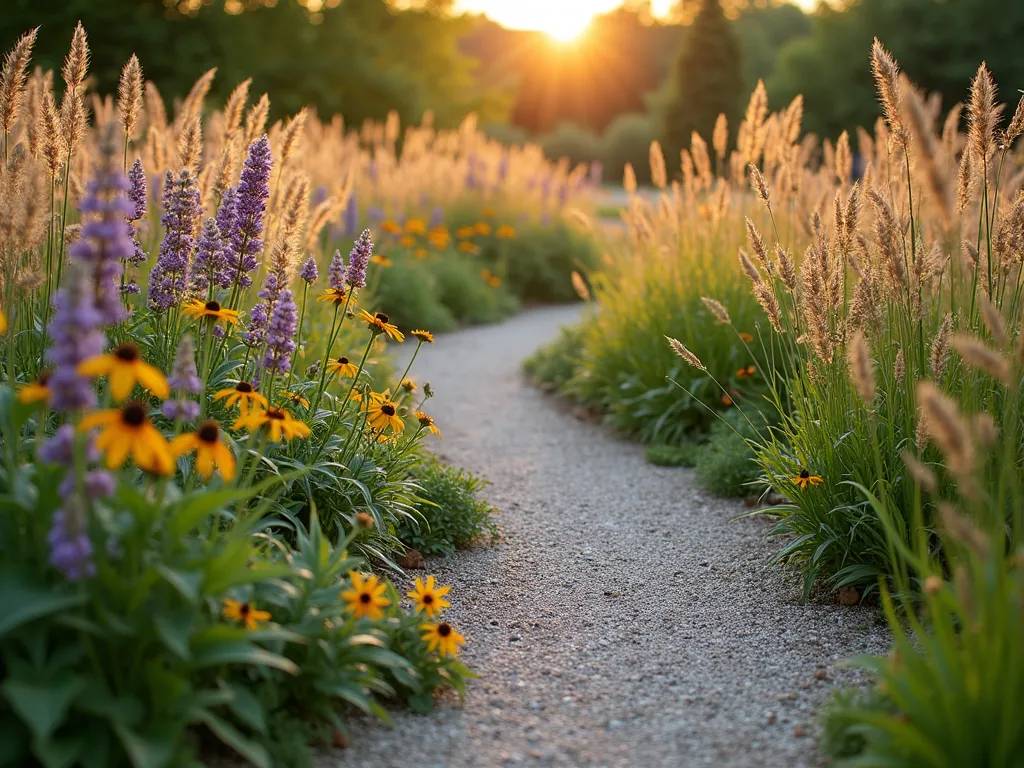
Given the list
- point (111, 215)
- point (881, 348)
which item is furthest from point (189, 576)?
point (881, 348)

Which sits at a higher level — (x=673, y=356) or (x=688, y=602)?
(x=673, y=356)

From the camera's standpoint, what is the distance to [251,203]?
9.34 feet

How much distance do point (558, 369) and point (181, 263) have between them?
13.9 feet

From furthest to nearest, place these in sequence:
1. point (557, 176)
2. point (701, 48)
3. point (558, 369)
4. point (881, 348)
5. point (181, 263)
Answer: point (701, 48) → point (557, 176) → point (558, 369) → point (881, 348) → point (181, 263)

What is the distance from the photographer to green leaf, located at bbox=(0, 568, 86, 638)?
1749 mm

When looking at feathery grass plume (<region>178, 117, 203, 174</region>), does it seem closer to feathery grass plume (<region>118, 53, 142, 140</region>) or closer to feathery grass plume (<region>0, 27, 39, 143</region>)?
feathery grass plume (<region>118, 53, 142, 140</region>)

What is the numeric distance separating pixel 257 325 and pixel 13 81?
119cm

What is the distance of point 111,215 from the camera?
183 cm

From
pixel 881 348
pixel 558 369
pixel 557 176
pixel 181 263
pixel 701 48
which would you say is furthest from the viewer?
pixel 701 48

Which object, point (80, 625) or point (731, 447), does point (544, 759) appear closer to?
point (80, 625)

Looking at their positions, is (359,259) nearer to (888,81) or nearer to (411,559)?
(411,559)

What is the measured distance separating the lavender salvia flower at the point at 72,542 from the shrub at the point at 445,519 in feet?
5.95

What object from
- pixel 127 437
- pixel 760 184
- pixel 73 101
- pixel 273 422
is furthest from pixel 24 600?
pixel 760 184

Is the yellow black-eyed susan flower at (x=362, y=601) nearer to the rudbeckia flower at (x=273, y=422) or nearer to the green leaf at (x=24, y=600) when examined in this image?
the rudbeckia flower at (x=273, y=422)
